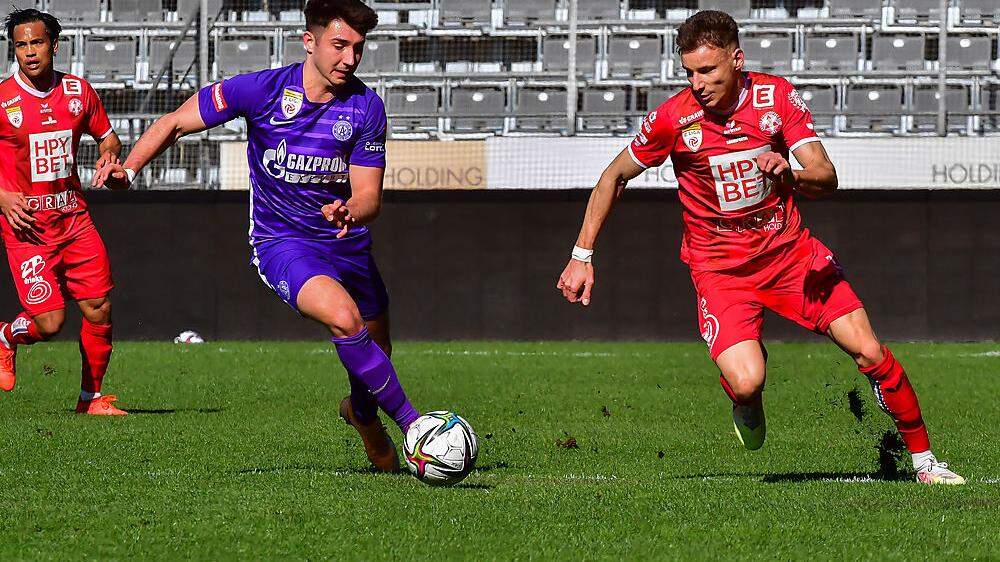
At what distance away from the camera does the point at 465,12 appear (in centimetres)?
2006

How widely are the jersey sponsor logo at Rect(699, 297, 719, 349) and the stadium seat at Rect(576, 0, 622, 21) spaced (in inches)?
531

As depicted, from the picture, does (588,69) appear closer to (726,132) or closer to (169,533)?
(726,132)

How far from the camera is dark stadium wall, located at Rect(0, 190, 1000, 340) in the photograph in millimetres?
17297

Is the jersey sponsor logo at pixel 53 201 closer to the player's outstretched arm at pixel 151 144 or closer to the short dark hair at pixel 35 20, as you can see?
the short dark hair at pixel 35 20

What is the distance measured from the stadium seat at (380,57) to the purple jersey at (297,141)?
42.5 feet

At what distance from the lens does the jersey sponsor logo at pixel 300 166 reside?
663 centimetres

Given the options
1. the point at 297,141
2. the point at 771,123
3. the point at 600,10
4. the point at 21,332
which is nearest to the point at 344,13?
the point at 297,141

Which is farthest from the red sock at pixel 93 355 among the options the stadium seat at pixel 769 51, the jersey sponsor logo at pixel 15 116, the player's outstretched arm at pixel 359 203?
the stadium seat at pixel 769 51

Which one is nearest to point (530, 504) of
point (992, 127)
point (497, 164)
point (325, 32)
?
point (325, 32)

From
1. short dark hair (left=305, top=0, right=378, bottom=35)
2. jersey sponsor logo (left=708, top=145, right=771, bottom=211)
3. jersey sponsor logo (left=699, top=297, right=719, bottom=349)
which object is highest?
short dark hair (left=305, top=0, right=378, bottom=35)

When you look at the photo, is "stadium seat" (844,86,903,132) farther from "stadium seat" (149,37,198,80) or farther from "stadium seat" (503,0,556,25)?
"stadium seat" (149,37,198,80)

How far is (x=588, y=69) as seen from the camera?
781 inches

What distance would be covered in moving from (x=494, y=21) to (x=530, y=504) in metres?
15.2

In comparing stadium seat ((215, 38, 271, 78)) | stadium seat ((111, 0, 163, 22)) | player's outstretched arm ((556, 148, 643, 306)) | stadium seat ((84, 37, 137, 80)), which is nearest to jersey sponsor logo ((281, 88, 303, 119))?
player's outstretched arm ((556, 148, 643, 306))
